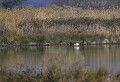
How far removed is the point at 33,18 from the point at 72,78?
22429 millimetres

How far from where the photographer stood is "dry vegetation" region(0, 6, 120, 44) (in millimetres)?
30406

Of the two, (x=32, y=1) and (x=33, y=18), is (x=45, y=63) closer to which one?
(x=33, y=18)

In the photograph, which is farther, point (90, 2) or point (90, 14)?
point (90, 2)

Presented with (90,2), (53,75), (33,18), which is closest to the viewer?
(53,75)

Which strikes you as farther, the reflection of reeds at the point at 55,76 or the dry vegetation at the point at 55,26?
the dry vegetation at the point at 55,26

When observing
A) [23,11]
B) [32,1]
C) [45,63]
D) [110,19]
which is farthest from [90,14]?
[32,1]

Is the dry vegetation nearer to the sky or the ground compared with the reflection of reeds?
nearer to the ground

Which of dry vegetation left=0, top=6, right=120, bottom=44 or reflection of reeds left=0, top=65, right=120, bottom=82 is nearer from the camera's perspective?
reflection of reeds left=0, top=65, right=120, bottom=82

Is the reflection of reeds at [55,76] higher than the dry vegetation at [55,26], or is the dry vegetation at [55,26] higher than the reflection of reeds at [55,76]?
the reflection of reeds at [55,76]

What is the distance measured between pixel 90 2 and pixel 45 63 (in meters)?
Answer: 53.9

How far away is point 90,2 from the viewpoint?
6669 centimetres

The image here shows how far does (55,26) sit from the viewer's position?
32.5 m

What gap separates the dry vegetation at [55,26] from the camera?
30.4 m

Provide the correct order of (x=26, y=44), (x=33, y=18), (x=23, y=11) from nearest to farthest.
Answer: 1. (x=26, y=44)
2. (x=33, y=18)
3. (x=23, y=11)
